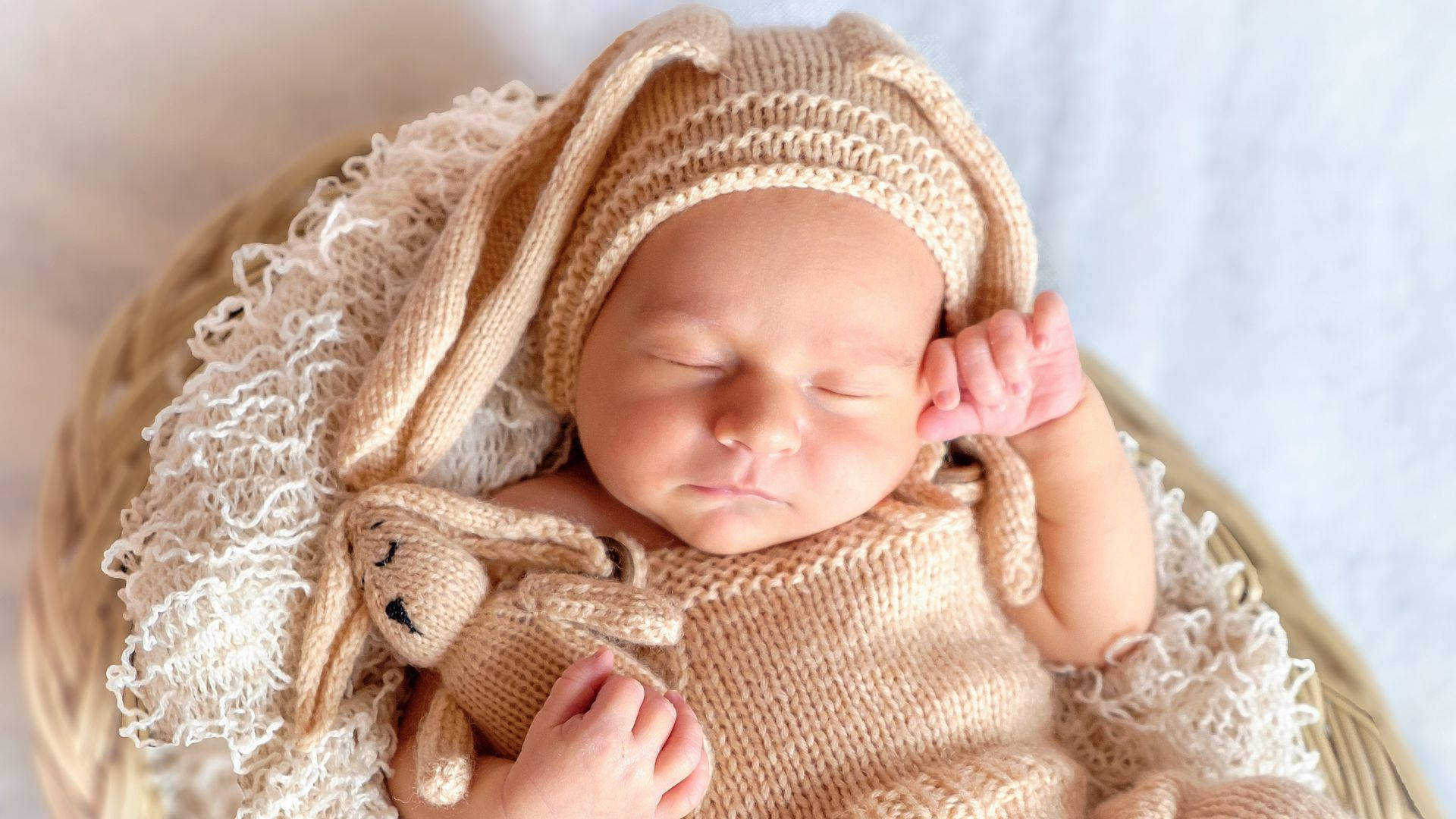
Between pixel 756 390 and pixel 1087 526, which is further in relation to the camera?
pixel 1087 526

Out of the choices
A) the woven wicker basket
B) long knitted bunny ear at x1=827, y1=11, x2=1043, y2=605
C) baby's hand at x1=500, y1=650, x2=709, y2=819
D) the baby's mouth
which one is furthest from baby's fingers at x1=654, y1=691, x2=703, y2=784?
the woven wicker basket

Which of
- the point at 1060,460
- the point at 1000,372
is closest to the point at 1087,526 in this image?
the point at 1060,460

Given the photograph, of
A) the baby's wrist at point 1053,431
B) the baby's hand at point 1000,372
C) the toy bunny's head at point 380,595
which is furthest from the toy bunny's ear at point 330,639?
the baby's wrist at point 1053,431

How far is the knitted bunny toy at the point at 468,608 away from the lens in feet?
3.79

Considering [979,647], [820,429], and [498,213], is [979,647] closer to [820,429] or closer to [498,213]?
[820,429]

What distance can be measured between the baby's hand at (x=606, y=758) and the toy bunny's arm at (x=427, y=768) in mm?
43

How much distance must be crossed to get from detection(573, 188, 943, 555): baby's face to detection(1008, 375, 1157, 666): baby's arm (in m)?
0.21

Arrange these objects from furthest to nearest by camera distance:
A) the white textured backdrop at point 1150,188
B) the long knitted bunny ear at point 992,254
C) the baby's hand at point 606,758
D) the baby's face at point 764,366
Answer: the white textured backdrop at point 1150,188 < the long knitted bunny ear at point 992,254 < the baby's face at point 764,366 < the baby's hand at point 606,758

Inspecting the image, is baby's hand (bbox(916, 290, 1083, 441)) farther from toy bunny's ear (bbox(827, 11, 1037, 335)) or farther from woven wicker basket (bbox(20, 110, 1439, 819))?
woven wicker basket (bbox(20, 110, 1439, 819))

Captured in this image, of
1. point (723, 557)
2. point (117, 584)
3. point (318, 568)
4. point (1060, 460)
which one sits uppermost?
point (1060, 460)

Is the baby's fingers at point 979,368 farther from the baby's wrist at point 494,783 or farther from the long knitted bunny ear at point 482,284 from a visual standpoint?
the baby's wrist at point 494,783

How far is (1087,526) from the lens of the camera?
1315 millimetres

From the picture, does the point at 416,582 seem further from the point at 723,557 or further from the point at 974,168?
the point at 974,168

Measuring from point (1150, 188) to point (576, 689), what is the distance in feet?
4.19
